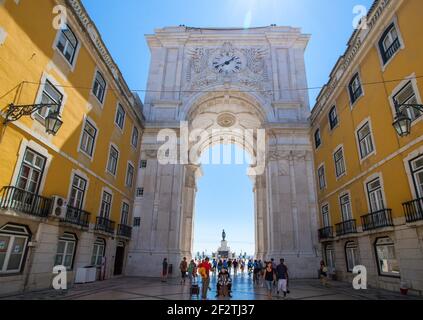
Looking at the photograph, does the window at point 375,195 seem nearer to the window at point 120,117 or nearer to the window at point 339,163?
the window at point 339,163

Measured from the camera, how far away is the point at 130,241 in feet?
67.8

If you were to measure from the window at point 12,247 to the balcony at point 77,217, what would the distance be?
1.82 metres

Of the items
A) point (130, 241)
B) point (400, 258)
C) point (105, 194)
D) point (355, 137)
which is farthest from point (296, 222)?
point (105, 194)

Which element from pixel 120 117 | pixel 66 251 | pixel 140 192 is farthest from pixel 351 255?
pixel 120 117

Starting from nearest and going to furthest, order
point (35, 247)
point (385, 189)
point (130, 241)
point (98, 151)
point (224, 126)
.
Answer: point (35, 247) < point (385, 189) < point (98, 151) < point (130, 241) < point (224, 126)

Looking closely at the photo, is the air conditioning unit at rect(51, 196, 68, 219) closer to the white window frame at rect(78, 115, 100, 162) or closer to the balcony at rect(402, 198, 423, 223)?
the white window frame at rect(78, 115, 100, 162)

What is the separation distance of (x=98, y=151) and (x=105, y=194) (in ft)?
9.41

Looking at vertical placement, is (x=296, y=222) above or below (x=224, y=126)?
below

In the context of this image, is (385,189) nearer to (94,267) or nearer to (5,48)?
(94,267)

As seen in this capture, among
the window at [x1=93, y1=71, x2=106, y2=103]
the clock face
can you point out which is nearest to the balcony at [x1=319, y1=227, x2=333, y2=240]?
the clock face

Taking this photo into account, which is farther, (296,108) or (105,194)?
(296,108)

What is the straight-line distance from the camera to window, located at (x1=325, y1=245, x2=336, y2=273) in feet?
60.0

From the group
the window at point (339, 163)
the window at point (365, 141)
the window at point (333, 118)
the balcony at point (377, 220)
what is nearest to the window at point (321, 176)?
the window at point (339, 163)

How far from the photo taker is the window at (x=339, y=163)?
17078 millimetres
